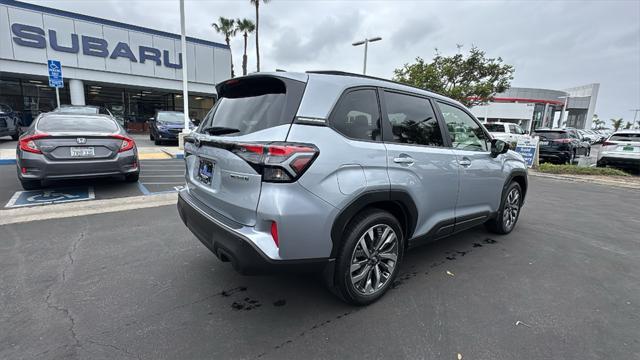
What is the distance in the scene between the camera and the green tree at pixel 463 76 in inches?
830

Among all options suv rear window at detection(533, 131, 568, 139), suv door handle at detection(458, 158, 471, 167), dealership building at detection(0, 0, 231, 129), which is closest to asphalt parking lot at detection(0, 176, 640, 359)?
suv door handle at detection(458, 158, 471, 167)

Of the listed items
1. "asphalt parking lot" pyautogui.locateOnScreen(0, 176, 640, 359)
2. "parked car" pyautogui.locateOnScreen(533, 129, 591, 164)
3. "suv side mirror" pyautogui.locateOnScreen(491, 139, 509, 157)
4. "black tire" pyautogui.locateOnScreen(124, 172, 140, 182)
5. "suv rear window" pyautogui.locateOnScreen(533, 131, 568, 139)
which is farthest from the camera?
"suv rear window" pyautogui.locateOnScreen(533, 131, 568, 139)

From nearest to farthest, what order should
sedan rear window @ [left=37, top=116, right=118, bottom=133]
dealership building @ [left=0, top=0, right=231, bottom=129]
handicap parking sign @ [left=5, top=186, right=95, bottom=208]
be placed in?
1. handicap parking sign @ [left=5, top=186, right=95, bottom=208]
2. sedan rear window @ [left=37, top=116, right=118, bottom=133]
3. dealership building @ [left=0, top=0, right=231, bottom=129]

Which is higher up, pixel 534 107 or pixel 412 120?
pixel 534 107

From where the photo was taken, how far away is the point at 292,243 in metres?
2.16

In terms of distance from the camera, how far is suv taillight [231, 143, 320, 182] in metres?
2.10

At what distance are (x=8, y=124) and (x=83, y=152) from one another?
39.1ft

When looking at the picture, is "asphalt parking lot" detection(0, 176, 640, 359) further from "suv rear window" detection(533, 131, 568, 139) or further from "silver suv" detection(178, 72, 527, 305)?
"suv rear window" detection(533, 131, 568, 139)

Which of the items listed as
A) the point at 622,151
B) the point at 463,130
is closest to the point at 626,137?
the point at 622,151

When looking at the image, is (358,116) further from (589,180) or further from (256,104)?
(589,180)

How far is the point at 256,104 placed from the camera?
2.55m

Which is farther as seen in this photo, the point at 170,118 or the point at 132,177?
the point at 170,118

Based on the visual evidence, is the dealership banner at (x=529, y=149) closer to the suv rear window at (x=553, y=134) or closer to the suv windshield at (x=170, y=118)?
the suv rear window at (x=553, y=134)

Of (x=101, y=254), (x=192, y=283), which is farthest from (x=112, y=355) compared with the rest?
(x=101, y=254)
